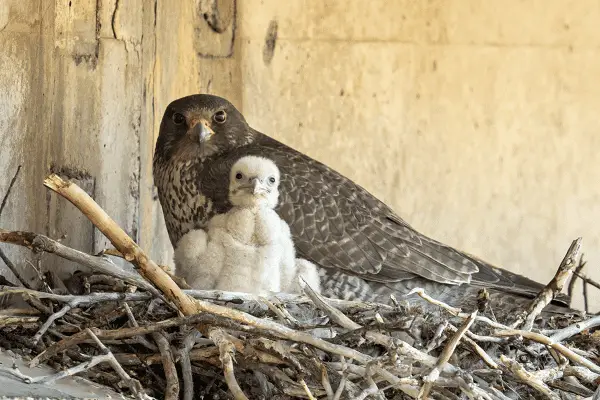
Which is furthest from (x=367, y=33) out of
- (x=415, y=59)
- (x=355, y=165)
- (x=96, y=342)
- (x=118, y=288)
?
(x=96, y=342)

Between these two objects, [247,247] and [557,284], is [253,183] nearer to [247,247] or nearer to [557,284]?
[247,247]

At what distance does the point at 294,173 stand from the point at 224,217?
0.49 m

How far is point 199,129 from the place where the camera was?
4254 mm

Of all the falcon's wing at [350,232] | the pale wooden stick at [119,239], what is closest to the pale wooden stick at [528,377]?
the pale wooden stick at [119,239]

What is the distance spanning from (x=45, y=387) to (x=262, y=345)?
53 cm

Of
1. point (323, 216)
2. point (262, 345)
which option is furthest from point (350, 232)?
point (262, 345)

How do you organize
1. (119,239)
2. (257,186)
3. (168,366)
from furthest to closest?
(257,186) < (168,366) < (119,239)

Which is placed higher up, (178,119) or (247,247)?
(178,119)

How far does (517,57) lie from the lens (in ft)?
17.4

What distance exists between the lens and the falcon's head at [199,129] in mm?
4285

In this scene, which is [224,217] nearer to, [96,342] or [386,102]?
[96,342]

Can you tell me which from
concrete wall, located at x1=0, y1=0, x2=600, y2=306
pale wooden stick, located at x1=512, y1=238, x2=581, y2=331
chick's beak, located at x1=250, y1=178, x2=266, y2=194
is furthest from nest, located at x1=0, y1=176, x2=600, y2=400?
concrete wall, located at x1=0, y1=0, x2=600, y2=306

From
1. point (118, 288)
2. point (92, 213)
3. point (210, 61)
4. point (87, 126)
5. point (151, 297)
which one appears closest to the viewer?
point (92, 213)

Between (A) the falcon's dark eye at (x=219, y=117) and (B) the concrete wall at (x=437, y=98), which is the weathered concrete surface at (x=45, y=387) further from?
(B) the concrete wall at (x=437, y=98)
